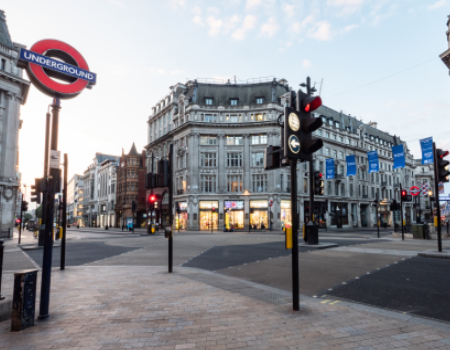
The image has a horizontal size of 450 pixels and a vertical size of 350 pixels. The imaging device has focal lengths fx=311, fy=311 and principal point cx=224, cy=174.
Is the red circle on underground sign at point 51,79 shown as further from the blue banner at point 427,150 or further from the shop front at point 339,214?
the shop front at point 339,214

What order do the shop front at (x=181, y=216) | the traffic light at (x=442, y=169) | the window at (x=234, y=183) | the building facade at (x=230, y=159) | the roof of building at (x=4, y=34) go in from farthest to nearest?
the shop front at (x=181, y=216), the window at (x=234, y=183), the building facade at (x=230, y=159), the roof of building at (x=4, y=34), the traffic light at (x=442, y=169)

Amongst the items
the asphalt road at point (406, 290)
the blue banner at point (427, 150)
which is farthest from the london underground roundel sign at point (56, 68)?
the blue banner at point (427, 150)

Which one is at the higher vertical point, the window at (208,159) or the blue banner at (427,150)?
the window at (208,159)

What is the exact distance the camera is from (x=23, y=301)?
453cm

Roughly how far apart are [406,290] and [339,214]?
5906 cm

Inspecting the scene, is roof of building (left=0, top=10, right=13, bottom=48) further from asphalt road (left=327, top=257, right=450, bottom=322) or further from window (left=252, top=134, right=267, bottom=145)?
asphalt road (left=327, top=257, right=450, bottom=322)

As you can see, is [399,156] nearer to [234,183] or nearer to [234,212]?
[234,212]

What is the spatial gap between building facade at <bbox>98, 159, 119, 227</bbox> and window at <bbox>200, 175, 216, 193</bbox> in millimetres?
38528

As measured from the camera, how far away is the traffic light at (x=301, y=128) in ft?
17.5

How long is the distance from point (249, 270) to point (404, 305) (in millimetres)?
5272

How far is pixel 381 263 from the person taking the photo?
11055 millimetres

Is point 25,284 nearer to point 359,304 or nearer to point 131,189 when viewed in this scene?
point 359,304

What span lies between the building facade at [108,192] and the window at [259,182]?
44606 millimetres

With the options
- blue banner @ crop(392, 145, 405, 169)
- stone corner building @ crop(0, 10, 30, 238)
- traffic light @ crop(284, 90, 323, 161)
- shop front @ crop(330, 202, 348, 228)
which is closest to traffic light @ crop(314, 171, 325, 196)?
blue banner @ crop(392, 145, 405, 169)
